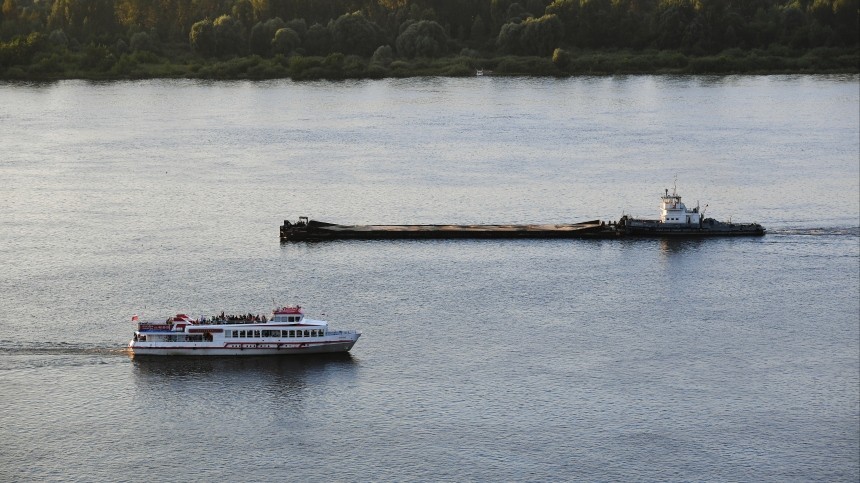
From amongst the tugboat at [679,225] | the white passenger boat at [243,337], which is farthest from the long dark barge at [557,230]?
the white passenger boat at [243,337]

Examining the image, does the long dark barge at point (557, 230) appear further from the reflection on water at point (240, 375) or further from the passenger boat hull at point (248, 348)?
the reflection on water at point (240, 375)

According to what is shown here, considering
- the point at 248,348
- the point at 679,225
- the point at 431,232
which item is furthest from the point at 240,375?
the point at 679,225

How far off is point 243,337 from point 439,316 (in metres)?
14.4

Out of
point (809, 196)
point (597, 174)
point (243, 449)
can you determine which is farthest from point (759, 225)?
point (243, 449)

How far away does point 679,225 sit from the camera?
121438mm

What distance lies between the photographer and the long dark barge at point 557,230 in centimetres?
11950

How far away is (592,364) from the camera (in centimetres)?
8512

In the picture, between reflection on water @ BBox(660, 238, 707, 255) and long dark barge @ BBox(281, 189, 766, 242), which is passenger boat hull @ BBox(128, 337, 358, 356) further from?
reflection on water @ BBox(660, 238, 707, 255)

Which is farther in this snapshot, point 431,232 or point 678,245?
point 431,232

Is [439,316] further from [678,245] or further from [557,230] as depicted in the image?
[678,245]

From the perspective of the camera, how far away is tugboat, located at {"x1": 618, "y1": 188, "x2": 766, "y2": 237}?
12044 centimetres

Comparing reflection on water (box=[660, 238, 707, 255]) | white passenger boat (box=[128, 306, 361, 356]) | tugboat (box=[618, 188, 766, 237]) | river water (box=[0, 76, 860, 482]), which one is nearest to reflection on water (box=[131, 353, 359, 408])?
river water (box=[0, 76, 860, 482])

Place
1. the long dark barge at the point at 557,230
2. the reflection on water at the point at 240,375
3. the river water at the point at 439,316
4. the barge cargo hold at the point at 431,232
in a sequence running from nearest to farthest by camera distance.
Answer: the river water at the point at 439,316 → the reflection on water at the point at 240,375 → the barge cargo hold at the point at 431,232 → the long dark barge at the point at 557,230

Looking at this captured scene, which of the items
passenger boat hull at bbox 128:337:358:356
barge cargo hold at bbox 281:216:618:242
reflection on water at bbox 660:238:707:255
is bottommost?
passenger boat hull at bbox 128:337:358:356
